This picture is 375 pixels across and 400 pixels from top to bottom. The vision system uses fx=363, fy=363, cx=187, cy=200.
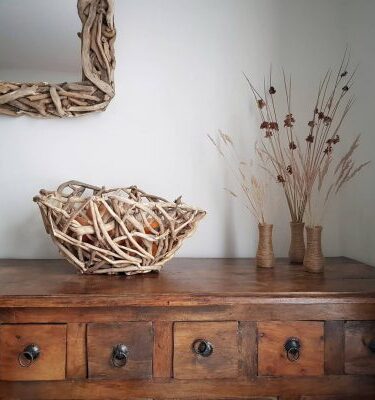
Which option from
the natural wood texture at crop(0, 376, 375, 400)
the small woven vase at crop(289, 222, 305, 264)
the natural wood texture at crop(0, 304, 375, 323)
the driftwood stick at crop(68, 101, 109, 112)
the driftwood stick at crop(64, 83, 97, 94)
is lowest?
the natural wood texture at crop(0, 376, 375, 400)

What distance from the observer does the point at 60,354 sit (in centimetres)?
78

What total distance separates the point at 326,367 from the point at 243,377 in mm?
185

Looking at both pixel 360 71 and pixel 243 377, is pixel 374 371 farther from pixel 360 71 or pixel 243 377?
pixel 360 71

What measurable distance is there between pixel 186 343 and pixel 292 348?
232 millimetres

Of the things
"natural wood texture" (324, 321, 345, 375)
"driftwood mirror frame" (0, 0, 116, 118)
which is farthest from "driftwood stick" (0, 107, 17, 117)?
"natural wood texture" (324, 321, 345, 375)

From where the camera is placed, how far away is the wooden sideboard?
2.54ft

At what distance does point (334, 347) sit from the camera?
0.81 metres

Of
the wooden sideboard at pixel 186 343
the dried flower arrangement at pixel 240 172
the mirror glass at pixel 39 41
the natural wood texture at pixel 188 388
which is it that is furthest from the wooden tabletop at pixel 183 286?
the mirror glass at pixel 39 41

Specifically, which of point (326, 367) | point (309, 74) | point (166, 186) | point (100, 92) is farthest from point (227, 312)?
point (309, 74)

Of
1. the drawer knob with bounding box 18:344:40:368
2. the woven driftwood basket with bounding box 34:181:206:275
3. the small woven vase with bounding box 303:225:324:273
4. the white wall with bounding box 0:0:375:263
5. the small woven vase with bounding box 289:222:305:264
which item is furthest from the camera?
the white wall with bounding box 0:0:375:263

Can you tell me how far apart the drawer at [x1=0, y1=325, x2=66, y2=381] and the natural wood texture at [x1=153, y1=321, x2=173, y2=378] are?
20 cm

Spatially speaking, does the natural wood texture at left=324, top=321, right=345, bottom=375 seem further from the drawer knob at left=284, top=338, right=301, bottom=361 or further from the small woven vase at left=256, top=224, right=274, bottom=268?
the small woven vase at left=256, top=224, right=274, bottom=268

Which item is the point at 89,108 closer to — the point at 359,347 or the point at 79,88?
the point at 79,88

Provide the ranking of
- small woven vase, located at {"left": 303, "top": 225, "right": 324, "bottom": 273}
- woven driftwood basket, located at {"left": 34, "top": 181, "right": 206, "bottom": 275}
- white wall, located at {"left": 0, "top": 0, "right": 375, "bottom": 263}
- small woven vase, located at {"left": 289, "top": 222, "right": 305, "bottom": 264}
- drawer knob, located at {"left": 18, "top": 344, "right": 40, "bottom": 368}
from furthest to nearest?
white wall, located at {"left": 0, "top": 0, "right": 375, "bottom": 263}, small woven vase, located at {"left": 289, "top": 222, "right": 305, "bottom": 264}, small woven vase, located at {"left": 303, "top": 225, "right": 324, "bottom": 273}, woven driftwood basket, located at {"left": 34, "top": 181, "right": 206, "bottom": 275}, drawer knob, located at {"left": 18, "top": 344, "right": 40, "bottom": 368}
